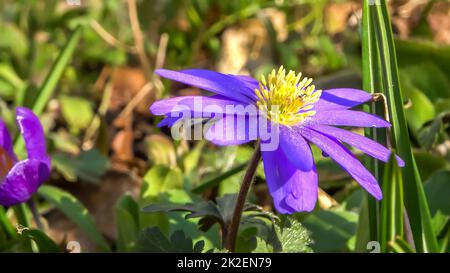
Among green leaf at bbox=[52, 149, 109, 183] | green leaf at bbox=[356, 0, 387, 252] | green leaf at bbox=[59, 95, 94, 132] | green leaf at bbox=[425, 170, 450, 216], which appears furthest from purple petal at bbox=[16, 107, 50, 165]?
green leaf at bbox=[59, 95, 94, 132]

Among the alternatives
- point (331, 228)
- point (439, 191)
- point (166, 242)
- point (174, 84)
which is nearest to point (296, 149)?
point (166, 242)

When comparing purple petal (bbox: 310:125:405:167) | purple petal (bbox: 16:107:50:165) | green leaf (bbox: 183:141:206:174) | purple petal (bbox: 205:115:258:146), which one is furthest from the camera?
green leaf (bbox: 183:141:206:174)

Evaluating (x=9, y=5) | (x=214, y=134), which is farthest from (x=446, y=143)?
(x=9, y=5)

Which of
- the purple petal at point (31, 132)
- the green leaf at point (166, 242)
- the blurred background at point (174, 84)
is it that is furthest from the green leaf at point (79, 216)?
the green leaf at point (166, 242)

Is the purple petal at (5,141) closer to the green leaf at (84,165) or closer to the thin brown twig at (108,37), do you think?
the green leaf at (84,165)

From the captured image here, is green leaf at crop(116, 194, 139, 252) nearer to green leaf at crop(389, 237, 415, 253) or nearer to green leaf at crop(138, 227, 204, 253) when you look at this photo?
green leaf at crop(138, 227, 204, 253)

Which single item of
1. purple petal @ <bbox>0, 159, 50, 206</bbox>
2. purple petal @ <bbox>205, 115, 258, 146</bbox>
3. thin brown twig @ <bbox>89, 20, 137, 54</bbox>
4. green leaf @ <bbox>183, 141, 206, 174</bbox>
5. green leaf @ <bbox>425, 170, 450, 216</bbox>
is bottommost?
green leaf @ <bbox>425, 170, 450, 216</bbox>
